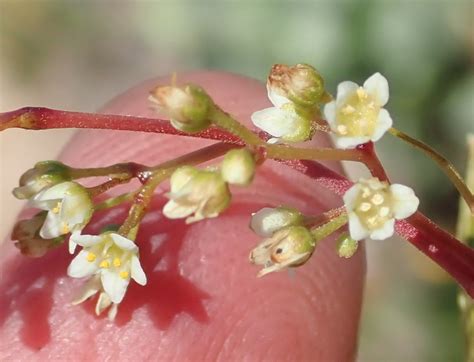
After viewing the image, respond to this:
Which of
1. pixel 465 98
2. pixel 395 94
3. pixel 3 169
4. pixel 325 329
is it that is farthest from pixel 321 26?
pixel 3 169

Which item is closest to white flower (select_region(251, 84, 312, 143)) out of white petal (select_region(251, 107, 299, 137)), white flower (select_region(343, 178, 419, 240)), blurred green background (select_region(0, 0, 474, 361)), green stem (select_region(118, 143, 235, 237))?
white petal (select_region(251, 107, 299, 137))

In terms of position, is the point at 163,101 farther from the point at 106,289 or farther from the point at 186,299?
the point at 186,299

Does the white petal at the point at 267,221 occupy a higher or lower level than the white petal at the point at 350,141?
lower

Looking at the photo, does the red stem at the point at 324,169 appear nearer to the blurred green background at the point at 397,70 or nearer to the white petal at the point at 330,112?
the white petal at the point at 330,112

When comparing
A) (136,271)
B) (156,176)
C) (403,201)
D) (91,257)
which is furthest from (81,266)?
(403,201)

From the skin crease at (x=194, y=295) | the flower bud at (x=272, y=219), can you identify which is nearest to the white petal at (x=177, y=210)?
the flower bud at (x=272, y=219)
